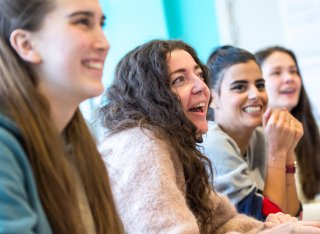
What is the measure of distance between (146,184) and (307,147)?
109cm

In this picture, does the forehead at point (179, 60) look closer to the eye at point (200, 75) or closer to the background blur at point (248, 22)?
the eye at point (200, 75)

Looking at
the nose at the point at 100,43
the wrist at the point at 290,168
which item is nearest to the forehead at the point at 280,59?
the wrist at the point at 290,168

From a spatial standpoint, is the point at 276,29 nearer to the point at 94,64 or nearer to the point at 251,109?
the point at 251,109

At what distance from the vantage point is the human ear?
697mm

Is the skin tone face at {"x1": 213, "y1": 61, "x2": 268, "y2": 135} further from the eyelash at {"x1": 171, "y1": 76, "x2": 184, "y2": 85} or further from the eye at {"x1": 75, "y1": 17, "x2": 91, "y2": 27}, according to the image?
the eye at {"x1": 75, "y1": 17, "x2": 91, "y2": 27}

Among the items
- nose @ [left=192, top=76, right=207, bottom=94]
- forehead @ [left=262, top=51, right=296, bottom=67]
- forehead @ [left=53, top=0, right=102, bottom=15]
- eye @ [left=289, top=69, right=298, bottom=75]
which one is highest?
forehead @ [left=53, top=0, right=102, bottom=15]

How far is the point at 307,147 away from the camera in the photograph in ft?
6.12

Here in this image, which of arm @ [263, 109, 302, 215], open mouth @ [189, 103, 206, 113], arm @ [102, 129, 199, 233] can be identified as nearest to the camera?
arm @ [102, 129, 199, 233]

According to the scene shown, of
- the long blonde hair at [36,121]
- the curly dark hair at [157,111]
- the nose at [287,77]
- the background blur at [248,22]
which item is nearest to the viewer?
the long blonde hair at [36,121]

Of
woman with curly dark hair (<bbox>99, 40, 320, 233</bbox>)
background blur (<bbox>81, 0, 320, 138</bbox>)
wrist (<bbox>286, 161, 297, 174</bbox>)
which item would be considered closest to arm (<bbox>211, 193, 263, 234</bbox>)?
woman with curly dark hair (<bbox>99, 40, 320, 233</bbox>)

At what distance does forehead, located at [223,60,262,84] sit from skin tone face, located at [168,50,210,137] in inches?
15.6

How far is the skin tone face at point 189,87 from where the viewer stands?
45.2 inches

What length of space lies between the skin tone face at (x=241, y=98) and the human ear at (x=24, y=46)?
3.15ft

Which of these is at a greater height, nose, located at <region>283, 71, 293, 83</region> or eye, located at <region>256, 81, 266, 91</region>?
eye, located at <region>256, 81, 266, 91</region>
